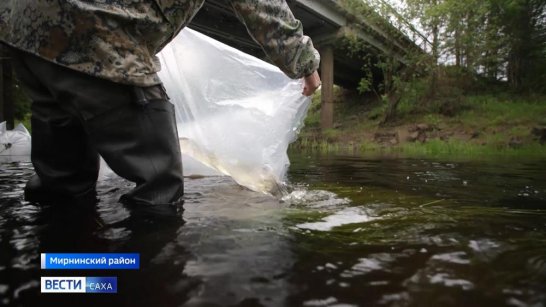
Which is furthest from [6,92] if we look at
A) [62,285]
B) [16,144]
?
[62,285]

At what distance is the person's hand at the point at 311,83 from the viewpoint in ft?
6.31

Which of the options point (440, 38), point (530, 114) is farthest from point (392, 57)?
point (530, 114)

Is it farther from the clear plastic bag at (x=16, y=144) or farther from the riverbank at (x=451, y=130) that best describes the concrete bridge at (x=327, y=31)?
the clear plastic bag at (x=16, y=144)

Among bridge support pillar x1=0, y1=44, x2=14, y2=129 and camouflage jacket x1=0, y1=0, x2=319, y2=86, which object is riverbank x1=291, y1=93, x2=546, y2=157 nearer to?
camouflage jacket x1=0, y1=0, x2=319, y2=86

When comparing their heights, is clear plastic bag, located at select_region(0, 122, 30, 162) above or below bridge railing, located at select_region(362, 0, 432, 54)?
below

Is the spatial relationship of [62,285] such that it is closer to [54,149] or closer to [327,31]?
[54,149]

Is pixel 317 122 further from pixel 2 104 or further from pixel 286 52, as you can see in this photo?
pixel 286 52

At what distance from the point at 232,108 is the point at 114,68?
92 cm

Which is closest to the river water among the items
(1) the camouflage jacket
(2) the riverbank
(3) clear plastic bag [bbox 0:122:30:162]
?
(1) the camouflage jacket

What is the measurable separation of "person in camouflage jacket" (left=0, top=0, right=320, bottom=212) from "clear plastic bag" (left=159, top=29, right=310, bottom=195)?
0.54m

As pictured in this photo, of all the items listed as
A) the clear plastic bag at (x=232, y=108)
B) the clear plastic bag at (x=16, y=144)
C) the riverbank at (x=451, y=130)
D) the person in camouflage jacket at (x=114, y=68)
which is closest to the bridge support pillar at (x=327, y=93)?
the riverbank at (x=451, y=130)

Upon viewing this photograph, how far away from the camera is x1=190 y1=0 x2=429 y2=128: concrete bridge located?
12.4m

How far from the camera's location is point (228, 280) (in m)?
0.87

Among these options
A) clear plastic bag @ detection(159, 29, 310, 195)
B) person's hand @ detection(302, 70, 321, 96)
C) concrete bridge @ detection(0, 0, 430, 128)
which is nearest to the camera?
person's hand @ detection(302, 70, 321, 96)
